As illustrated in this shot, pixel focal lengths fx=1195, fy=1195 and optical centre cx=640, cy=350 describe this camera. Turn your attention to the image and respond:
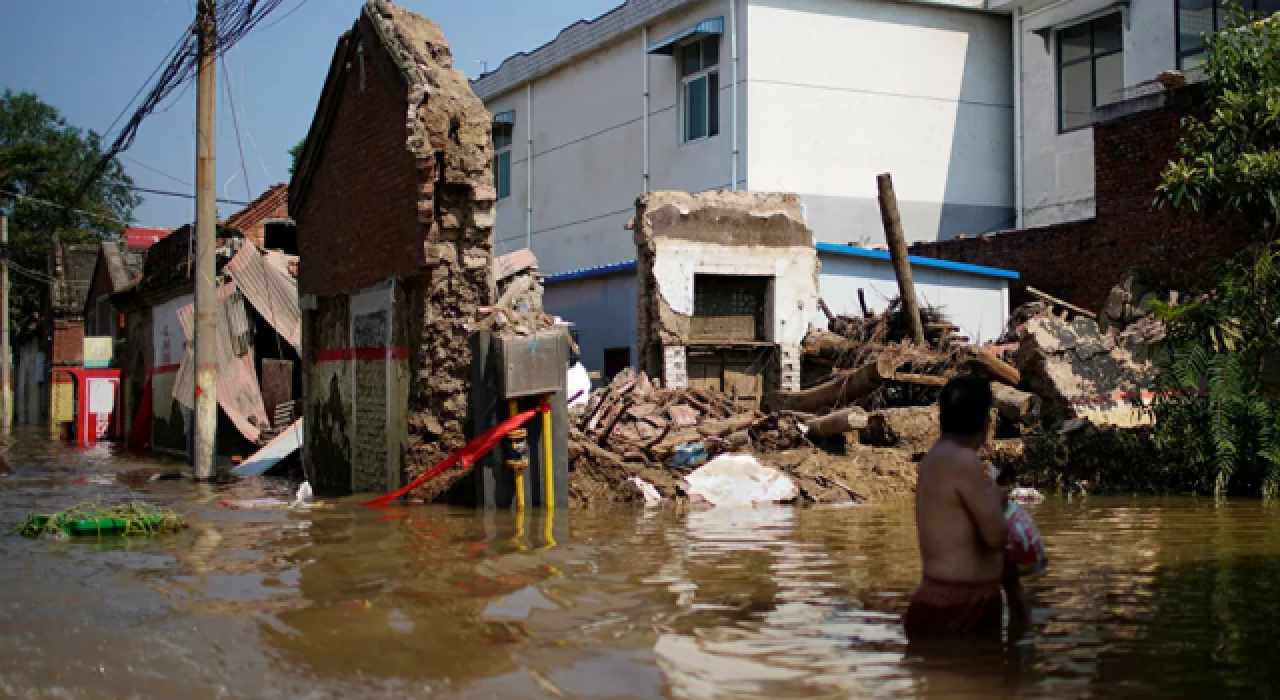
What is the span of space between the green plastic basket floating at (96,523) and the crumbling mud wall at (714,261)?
857 cm

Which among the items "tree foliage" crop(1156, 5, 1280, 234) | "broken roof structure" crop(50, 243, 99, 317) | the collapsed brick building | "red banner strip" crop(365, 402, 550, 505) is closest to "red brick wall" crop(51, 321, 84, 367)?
"broken roof structure" crop(50, 243, 99, 317)

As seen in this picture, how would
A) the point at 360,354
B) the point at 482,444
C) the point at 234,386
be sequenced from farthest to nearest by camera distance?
the point at 234,386
the point at 360,354
the point at 482,444

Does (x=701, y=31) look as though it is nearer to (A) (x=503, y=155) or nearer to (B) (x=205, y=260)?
(A) (x=503, y=155)

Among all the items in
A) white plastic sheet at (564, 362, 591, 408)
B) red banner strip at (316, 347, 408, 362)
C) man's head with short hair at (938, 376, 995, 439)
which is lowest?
man's head with short hair at (938, 376, 995, 439)

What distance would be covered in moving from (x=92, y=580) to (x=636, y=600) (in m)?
3.62

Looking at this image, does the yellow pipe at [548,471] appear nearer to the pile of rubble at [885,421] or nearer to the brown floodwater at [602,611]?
the brown floodwater at [602,611]

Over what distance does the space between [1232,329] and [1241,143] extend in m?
2.50

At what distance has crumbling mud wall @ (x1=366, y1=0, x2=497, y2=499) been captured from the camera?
12.2 metres

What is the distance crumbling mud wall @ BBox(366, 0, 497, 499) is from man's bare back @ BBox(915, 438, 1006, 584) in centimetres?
729

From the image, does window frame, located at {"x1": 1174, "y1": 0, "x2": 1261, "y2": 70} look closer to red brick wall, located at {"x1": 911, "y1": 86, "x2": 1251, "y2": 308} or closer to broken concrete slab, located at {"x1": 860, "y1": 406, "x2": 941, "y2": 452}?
red brick wall, located at {"x1": 911, "y1": 86, "x2": 1251, "y2": 308}

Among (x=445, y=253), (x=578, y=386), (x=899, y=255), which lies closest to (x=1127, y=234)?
(x=899, y=255)

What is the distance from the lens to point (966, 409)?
5.48m

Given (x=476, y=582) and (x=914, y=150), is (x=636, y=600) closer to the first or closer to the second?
(x=476, y=582)

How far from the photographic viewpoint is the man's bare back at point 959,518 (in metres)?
5.35
